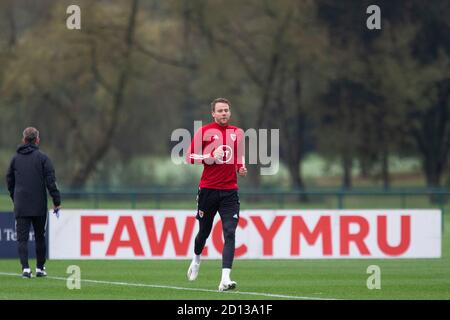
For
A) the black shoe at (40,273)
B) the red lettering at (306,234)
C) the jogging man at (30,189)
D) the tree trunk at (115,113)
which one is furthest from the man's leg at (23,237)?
the tree trunk at (115,113)

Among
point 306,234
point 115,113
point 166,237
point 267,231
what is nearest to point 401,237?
point 306,234

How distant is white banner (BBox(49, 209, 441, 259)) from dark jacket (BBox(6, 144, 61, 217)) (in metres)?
3.66

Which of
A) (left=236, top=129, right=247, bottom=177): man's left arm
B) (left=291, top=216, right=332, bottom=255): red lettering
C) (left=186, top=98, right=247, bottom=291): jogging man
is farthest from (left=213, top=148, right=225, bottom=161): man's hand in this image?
(left=291, top=216, right=332, bottom=255): red lettering

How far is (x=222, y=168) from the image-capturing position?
14617 millimetres

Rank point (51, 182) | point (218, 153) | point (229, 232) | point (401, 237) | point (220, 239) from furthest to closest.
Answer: point (401, 237)
point (220, 239)
point (51, 182)
point (229, 232)
point (218, 153)

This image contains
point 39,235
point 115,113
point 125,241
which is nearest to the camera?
point 39,235

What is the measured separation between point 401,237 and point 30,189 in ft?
23.9

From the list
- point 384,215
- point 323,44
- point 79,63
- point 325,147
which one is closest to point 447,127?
→ point 325,147

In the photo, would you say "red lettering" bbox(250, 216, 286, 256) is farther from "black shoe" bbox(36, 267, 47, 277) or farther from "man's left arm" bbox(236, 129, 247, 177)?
"man's left arm" bbox(236, 129, 247, 177)

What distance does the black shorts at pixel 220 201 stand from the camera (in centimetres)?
1468

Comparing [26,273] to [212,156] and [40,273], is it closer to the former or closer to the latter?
[40,273]

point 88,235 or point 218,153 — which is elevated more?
point 218,153

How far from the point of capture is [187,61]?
53.2m
